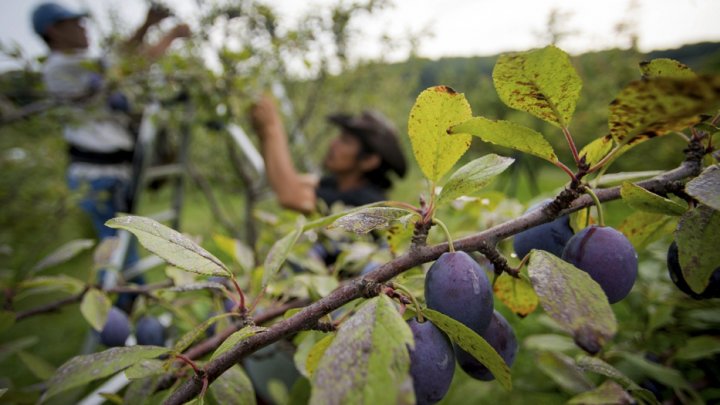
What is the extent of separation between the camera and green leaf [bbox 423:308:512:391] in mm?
263

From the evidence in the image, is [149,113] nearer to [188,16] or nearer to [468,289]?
[188,16]

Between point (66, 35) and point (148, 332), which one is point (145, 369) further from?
point (66, 35)

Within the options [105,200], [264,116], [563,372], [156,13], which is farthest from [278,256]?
[105,200]

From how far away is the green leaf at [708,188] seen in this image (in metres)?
0.25

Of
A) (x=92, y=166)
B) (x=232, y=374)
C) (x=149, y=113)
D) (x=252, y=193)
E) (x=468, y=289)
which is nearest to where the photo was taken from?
(x=468, y=289)

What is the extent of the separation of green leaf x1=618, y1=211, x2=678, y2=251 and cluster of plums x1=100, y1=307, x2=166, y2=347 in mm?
789

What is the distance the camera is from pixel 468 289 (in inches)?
11.7

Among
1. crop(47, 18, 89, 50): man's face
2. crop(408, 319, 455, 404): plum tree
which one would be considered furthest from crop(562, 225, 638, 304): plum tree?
crop(47, 18, 89, 50): man's face

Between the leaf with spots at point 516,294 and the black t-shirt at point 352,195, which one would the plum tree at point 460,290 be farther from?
the black t-shirt at point 352,195

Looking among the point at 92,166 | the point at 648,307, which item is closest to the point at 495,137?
the point at 648,307

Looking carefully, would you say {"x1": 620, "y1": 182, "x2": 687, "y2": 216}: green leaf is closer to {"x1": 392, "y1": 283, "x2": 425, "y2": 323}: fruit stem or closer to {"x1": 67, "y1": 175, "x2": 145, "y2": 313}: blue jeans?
{"x1": 392, "y1": 283, "x2": 425, "y2": 323}: fruit stem

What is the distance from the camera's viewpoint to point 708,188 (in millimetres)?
265

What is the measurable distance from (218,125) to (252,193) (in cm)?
44

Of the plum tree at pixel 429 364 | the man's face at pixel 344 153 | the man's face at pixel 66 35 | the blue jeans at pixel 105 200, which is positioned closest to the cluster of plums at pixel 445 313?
the plum tree at pixel 429 364
